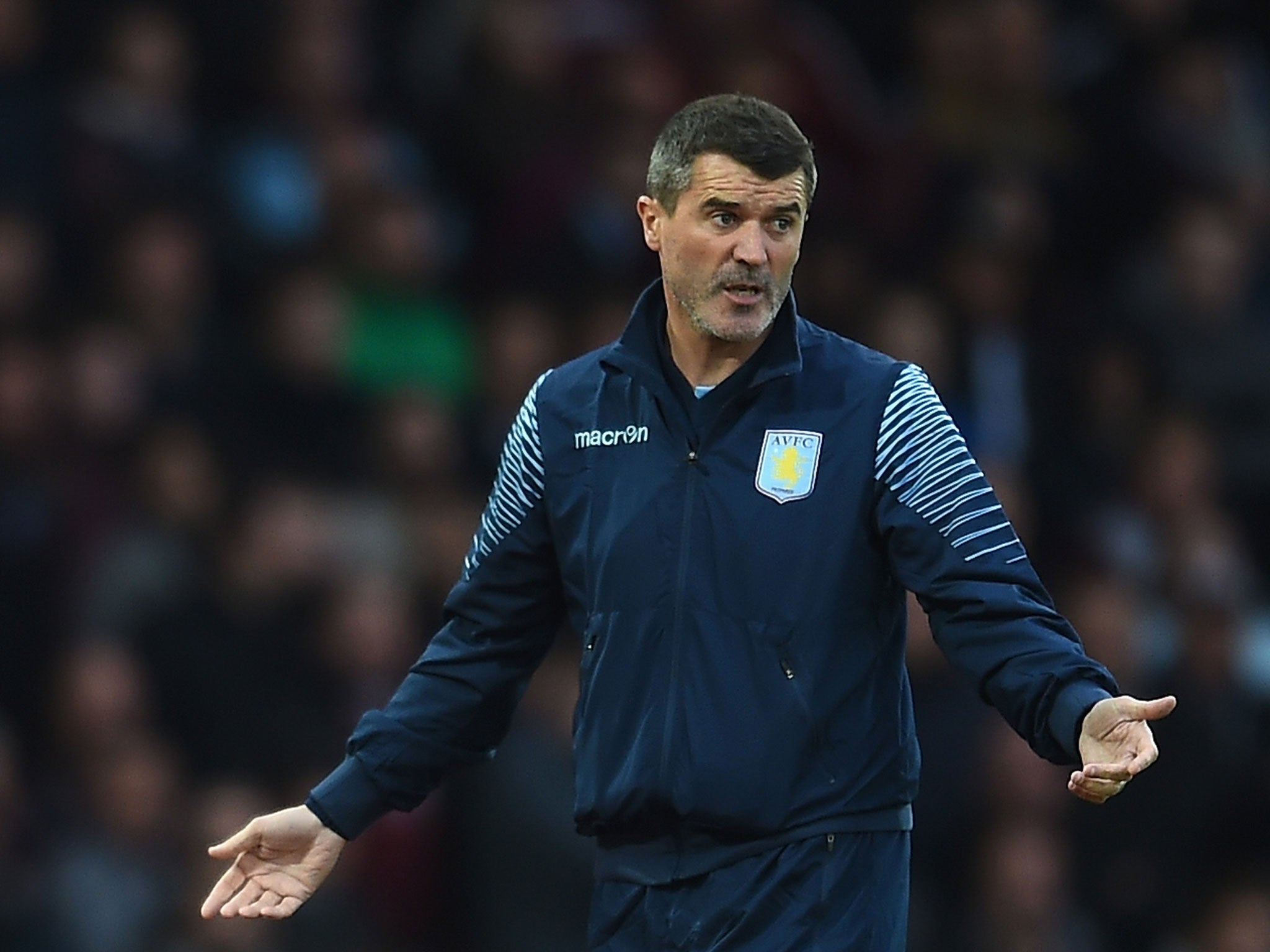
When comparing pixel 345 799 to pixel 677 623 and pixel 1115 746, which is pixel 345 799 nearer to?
pixel 677 623

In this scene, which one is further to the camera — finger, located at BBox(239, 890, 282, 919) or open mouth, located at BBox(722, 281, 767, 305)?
finger, located at BBox(239, 890, 282, 919)

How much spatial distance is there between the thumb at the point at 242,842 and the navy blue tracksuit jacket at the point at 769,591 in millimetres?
629

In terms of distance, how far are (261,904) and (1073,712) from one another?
1.63m

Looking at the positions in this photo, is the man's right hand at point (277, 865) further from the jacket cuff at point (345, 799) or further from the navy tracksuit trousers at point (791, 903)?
the navy tracksuit trousers at point (791, 903)

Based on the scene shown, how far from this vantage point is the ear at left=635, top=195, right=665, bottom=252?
4.57 m

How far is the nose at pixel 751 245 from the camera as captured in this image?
4.38 metres

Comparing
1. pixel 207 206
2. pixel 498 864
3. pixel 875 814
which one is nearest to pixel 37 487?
pixel 207 206

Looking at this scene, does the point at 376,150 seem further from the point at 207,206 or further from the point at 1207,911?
the point at 1207,911

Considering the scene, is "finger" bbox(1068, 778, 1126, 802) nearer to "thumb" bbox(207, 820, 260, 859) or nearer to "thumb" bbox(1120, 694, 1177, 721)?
"thumb" bbox(1120, 694, 1177, 721)

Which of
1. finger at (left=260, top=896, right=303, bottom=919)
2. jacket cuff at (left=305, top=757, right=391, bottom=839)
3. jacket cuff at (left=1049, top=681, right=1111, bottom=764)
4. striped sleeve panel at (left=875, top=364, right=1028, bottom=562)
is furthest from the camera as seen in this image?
jacket cuff at (left=305, top=757, right=391, bottom=839)

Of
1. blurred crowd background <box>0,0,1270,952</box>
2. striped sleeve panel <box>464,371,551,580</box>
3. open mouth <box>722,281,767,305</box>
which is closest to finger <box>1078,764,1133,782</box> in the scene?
open mouth <box>722,281,767,305</box>

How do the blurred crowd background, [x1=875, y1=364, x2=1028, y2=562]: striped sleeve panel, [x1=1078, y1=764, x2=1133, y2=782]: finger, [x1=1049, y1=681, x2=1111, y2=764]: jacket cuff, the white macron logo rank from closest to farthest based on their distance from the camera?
[x1=1078, y1=764, x2=1133, y2=782]: finger → [x1=1049, y1=681, x2=1111, y2=764]: jacket cuff → [x1=875, y1=364, x2=1028, y2=562]: striped sleeve panel → the white macron logo → the blurred crowd background

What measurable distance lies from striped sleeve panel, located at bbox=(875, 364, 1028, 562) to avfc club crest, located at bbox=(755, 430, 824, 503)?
12cm

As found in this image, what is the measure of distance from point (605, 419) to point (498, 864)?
3438mm
